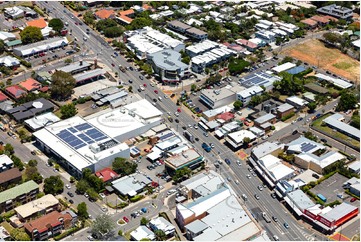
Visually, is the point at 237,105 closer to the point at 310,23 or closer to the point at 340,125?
the point at 340,125

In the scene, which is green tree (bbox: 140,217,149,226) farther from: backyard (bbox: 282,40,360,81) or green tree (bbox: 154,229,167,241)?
backyard (bbox: 282,40,360,81)

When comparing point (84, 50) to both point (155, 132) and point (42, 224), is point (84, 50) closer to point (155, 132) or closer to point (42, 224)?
point (155, 132)

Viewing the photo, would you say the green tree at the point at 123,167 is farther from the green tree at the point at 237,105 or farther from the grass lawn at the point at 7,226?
the green tree at the point at 237,105

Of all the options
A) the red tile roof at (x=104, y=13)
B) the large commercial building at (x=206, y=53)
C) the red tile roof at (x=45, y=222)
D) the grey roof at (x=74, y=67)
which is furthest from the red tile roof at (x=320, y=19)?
the red tile roof at (x=45, y=222)

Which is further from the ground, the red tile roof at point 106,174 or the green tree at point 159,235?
the green tree at point 159,235

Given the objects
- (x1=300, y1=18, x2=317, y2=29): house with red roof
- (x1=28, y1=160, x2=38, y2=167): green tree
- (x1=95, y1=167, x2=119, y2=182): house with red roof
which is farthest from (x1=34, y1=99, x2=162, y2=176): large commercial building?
(x1=300, y1=18, x2=317, y2=29): house with red roof

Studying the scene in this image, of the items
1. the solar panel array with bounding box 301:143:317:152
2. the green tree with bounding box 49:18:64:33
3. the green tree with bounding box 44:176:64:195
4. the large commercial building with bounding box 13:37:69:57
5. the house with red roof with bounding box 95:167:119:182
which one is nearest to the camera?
the green tree with bounding box 44:176:64:195
